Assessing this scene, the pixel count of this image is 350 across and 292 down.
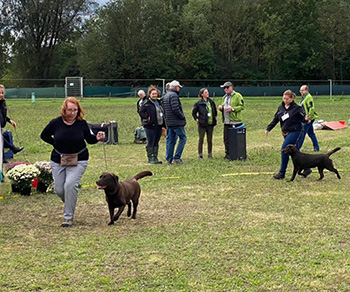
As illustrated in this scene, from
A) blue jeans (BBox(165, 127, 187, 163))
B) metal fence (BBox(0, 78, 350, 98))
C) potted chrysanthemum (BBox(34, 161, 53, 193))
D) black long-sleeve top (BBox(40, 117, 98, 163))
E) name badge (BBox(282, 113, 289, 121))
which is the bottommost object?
potted chrysanthemum (BBox(34, 161, 53, 193))

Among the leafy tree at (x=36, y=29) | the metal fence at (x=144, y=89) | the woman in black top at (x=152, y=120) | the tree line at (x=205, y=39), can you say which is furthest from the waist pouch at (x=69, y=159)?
the leafy tree at (x=36, y=29)

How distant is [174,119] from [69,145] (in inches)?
220

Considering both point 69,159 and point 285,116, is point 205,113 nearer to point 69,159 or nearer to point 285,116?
point 285,116

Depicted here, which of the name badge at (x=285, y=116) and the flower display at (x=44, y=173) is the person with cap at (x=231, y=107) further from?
the flower display at (x=44, y=173)

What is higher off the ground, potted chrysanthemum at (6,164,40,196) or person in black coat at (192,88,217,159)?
person in black coat at (192,88,217,159)

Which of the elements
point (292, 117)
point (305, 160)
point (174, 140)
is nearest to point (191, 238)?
point (305, 160)

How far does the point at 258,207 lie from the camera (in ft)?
27.3

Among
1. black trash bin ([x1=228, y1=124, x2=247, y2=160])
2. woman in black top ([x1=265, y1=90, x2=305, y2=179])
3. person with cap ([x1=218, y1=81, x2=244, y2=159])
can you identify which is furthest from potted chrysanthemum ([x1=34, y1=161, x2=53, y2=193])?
person with cap ([x1=218, y1=81, x2=244, y2=159])

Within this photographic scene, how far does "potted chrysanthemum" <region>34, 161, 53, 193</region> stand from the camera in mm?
9578

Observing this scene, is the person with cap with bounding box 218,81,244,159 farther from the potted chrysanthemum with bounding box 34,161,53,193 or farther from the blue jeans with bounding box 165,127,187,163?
the potted chrysanthemum with bounding box 34,161,53,193

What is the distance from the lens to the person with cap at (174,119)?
A: 1255cm

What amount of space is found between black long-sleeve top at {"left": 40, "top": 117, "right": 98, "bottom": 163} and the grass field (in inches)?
38.4

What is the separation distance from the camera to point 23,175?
30.4 ft

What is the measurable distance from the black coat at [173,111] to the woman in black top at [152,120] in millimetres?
291
